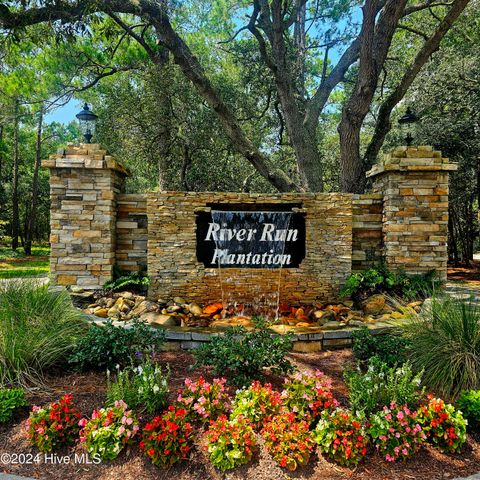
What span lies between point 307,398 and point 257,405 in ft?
1.11

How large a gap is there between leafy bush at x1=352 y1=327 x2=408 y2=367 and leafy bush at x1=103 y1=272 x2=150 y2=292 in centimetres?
317

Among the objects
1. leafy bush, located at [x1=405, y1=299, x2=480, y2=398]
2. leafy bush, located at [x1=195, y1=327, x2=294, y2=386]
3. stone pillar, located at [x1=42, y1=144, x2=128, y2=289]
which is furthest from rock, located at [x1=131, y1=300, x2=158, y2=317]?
leafy bush, located at [x1=405, y1=299, x2=480, y2=398]

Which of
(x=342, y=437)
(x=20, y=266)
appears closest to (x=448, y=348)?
(x=342, y=437)

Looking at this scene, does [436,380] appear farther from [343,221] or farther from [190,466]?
[343,221]

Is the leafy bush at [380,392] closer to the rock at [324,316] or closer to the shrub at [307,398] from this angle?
the shrub at [307,398]

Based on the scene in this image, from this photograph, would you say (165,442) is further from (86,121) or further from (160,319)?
(86,121)

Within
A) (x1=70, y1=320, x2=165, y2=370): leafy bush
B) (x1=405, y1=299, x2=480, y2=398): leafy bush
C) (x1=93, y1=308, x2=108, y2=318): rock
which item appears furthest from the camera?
(x1=93, y1=308, x2=108, y2=318): rock

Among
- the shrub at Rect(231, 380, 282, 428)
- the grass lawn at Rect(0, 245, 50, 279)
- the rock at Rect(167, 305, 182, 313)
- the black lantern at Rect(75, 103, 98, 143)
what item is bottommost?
the shrub at Rect(231, 380, 282, 428)

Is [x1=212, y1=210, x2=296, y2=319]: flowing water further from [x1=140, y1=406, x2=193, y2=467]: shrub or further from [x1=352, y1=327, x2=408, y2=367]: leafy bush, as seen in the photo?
[x1=140, y1=406, x2=193, y2=467]: shrub

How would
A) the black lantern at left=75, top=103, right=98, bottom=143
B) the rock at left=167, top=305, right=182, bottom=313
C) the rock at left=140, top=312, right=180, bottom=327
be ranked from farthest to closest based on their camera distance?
the black lantern at left=75, top=103, right=98, bottom=143, the rock at left=167, top=305, right=182, bottom=313, the rock at left=140, top=312, right=180, bottom=327

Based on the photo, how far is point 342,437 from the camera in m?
2.06

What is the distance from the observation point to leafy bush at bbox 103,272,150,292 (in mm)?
4969

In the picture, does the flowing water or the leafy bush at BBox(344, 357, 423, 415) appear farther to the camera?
the flowing water

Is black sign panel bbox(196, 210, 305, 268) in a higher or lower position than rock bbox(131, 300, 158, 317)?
higher
